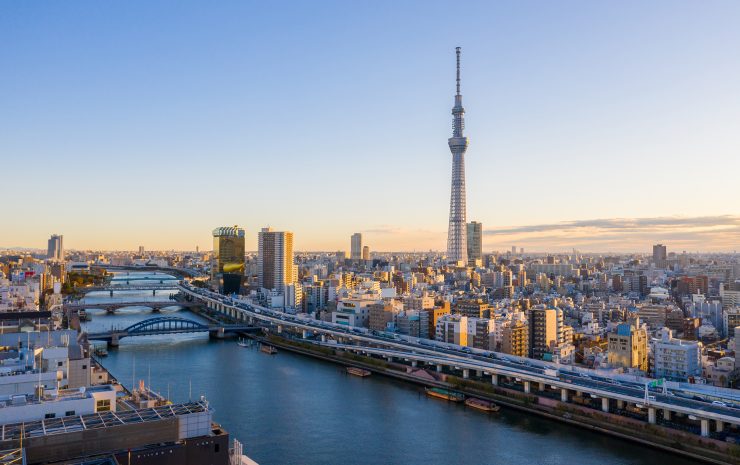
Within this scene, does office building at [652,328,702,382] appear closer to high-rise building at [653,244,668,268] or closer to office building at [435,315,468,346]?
office building at [435,315,468,346]

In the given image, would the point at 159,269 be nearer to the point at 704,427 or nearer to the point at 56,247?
the point at 56,247

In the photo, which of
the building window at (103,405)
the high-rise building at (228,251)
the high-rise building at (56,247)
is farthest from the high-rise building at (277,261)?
the high-rise building at (56,247)

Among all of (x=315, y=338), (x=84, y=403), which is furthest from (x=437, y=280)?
(x=84, y=403)

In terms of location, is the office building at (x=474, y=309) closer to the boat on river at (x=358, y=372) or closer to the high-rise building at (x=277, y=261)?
the boat on river at (x=358, y=372)

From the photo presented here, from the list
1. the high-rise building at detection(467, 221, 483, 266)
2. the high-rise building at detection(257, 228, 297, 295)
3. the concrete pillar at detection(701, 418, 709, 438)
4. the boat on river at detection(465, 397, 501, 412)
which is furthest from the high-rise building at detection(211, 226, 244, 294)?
the concrete pillar at detection(701, 418, 709, 438)

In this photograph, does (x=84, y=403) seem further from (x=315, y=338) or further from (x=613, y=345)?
(x=315, y=338)

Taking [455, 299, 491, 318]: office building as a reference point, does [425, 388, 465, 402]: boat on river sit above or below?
below
